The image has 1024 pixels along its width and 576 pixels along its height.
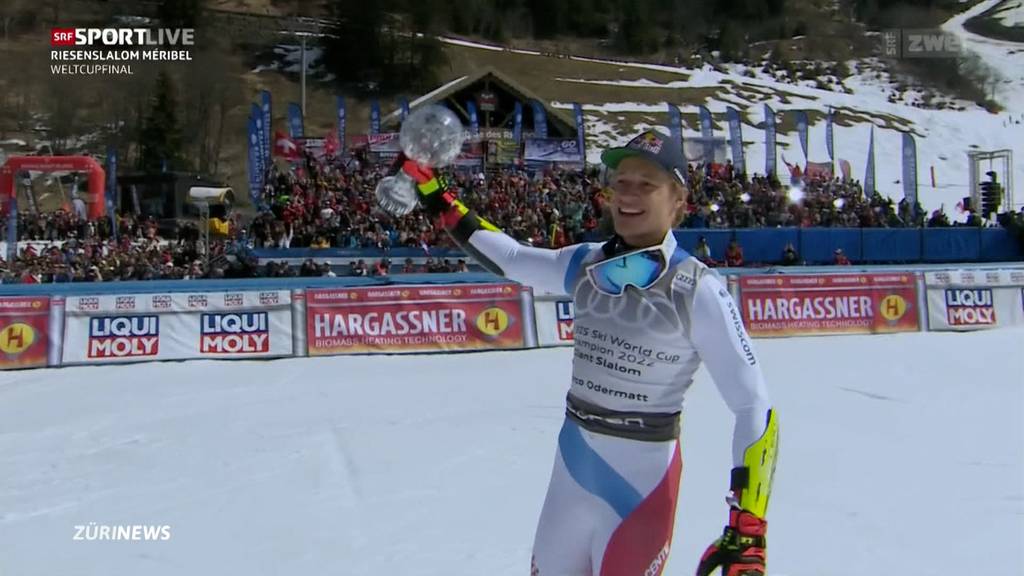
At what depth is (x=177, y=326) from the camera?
13.4 m

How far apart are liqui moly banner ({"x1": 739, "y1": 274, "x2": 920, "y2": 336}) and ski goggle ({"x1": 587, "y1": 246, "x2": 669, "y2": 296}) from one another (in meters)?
12.8

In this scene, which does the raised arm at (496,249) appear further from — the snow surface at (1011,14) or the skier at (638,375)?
the snow surface at (1011,14)

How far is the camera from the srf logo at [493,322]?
14406 mm

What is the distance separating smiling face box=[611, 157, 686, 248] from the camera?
9.41 ft

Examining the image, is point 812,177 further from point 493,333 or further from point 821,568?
point 821,568

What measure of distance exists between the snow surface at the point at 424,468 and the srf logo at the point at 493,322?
5.63 feet

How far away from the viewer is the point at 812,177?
28.9 m

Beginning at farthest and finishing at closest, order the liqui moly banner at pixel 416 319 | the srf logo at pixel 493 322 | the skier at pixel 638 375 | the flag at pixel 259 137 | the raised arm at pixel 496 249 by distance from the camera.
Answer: the flag at pixel 259 137 → the srf logo at pixel 493 322 → the liqui moly banner at pixel 416 319 → the raised arm at pixel 496 249 → the skier at pixel 638 375

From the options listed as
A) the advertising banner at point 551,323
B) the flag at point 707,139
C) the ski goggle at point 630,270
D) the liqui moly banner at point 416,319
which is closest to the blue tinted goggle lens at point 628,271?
the ski goggle at point 630,270

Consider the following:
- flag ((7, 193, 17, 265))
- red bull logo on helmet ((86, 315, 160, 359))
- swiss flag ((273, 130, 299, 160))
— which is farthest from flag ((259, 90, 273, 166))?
red bull logo on helmet ((86, 315, 160, 359))

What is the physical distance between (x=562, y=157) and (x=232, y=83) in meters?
29.1

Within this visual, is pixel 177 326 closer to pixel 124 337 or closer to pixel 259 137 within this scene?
pixel 124 337

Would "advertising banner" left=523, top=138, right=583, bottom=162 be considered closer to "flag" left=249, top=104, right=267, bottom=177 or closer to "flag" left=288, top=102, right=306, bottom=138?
"flag" left=288, top=102, right=306, bottom=138

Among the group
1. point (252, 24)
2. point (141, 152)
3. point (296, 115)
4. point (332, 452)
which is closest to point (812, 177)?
point (296, 115)
